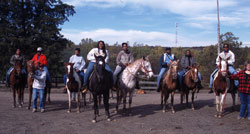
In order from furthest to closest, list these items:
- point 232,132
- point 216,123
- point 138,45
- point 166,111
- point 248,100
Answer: point 138,45, point 166,111, point 248,100, point 216,123, point 232,132

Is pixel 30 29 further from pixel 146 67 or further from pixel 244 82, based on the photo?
pixel 244 82

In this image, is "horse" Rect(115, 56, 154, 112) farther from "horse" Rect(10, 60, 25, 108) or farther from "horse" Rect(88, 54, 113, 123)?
"horse" Rect(10, 60, 25, 108)

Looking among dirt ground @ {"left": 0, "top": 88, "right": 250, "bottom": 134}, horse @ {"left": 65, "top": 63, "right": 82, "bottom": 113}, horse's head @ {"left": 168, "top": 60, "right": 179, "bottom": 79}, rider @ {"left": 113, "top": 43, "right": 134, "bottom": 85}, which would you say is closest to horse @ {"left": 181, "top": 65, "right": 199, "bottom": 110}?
horse's head @ {"left": 168, "top": 60, "right": 179, "bottom": 79}

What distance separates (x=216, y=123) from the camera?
8.29 m

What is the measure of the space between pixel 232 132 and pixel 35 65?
796cm

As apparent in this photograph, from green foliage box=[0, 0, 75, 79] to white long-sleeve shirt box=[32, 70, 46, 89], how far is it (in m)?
13.4

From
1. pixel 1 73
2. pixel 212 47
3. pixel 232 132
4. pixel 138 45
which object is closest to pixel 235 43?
pixel 212 47

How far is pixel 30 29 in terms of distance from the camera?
23.6 metres

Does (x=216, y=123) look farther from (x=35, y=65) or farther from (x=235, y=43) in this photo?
(x=235, y=43)

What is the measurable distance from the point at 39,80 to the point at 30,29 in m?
15.6

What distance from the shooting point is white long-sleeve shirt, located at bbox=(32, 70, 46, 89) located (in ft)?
32.4

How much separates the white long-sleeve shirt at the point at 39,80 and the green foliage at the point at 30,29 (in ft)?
43.9

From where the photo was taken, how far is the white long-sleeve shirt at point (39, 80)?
9.87 m

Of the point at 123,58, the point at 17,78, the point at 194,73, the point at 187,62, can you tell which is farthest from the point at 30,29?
the point at 194,73
